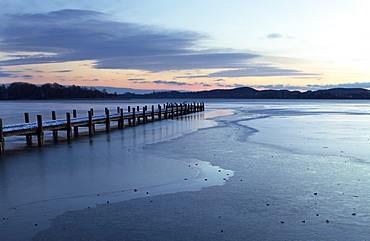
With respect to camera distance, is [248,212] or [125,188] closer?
[248,212]

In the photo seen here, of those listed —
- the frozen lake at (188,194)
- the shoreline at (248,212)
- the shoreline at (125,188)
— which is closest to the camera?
the shoreline at (248,212)

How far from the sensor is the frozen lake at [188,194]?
6.97 m

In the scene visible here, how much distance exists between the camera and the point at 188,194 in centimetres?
938

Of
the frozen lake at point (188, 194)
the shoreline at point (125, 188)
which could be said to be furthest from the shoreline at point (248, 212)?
the shoreline at point (125, 188)

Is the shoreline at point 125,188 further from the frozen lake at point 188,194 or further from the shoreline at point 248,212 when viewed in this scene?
the shoreline at point 248,212

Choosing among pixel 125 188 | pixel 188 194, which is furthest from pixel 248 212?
pixel 125 188

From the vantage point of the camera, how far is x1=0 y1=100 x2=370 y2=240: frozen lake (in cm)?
697

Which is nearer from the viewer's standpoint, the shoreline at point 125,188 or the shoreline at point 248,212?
the shoreline at point 248,212

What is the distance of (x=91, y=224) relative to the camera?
7254 millimetres

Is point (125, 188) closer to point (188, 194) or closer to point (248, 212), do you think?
point (188, 194)

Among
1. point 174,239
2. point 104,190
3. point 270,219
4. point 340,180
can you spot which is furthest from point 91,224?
point 340,180

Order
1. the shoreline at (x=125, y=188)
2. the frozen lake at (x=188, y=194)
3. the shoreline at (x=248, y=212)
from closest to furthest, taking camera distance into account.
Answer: the shoreline at (x=248, y=212), the frozen lake at (x=188, y=194), the shoreline at (x=125, y=188)

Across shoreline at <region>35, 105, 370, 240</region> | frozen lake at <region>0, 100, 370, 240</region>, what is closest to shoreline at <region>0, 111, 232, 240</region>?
frozen lake at <region>0, 100, 370, 240</region>

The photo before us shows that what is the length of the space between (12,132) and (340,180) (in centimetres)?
1446
